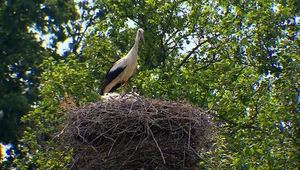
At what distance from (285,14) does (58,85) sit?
17.1 ft

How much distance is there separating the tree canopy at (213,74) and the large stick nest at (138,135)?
3.21 ft

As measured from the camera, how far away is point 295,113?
60.8 feet

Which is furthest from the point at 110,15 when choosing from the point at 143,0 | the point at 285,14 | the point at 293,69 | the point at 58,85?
the point at 293,69

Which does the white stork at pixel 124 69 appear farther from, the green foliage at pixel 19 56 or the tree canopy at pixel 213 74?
the green foliage at pixel 19 56

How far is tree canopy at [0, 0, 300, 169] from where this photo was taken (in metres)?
18.5

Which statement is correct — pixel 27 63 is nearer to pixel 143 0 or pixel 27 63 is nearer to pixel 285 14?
pixel 143 0

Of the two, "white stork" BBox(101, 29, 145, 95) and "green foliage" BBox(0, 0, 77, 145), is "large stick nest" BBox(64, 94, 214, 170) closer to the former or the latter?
"white stork" BBox(101, 29, 145, 95)

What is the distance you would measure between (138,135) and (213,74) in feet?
26.7

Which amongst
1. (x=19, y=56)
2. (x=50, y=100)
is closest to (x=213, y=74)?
(x=50, y=100)

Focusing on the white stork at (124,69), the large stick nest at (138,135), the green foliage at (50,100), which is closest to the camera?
the large stick nest at (138,135)

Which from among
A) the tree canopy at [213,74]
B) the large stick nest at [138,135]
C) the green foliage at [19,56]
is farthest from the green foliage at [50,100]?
the green foliage at [19,56]

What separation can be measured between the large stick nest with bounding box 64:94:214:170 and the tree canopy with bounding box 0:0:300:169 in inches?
38.5

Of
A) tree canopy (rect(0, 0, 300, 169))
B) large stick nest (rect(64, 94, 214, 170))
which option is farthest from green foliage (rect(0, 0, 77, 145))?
large stick nest (rect(64, 94, 214, 170))

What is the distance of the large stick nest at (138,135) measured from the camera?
14.2 metres
